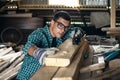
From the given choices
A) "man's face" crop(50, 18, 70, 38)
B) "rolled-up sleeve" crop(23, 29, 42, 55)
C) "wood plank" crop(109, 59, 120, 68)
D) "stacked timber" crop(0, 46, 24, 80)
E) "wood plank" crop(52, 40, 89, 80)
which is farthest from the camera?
"stacked timber" crop(0, 46, 24, 80)

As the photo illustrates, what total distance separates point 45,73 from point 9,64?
3.27 metres

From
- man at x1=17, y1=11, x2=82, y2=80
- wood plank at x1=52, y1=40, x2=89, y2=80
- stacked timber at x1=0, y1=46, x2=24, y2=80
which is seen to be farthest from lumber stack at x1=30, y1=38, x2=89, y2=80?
stacked timber at x1=0, y1=46, x2=24, y2=80

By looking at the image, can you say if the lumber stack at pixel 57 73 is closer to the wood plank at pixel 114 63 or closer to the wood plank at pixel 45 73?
the wood plank at pixel 45 73

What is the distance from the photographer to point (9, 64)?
4.91 m

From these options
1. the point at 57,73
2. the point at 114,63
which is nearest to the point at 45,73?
the point at 57,73

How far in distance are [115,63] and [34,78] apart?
2.18 feet

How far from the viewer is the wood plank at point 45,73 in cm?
166

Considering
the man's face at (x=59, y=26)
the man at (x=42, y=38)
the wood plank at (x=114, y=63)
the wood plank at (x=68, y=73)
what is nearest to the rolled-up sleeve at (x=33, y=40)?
the man at (x=42, y=38)

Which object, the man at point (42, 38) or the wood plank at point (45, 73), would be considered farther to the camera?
the man at point (42, 38)

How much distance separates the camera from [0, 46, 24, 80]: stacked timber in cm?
415

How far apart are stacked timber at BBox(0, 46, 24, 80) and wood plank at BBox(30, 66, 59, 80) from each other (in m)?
2.25

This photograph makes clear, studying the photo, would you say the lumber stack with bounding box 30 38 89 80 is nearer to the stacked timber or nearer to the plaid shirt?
the plaid shirt

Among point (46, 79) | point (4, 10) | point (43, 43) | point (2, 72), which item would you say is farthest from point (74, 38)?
point (4, 10)

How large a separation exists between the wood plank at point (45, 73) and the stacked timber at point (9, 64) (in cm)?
225
